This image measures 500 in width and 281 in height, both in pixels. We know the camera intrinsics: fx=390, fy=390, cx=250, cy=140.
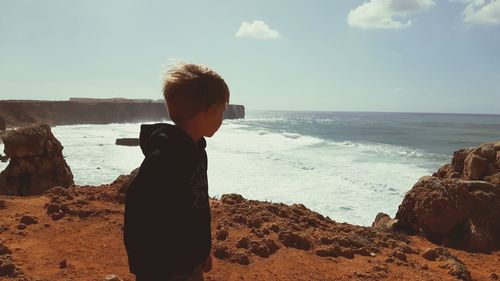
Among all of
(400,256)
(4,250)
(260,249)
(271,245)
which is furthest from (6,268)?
(400,256)

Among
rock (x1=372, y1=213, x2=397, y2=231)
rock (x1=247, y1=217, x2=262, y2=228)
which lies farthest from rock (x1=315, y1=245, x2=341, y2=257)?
rock (x1=372, y1=213, x2=397, y2=231)

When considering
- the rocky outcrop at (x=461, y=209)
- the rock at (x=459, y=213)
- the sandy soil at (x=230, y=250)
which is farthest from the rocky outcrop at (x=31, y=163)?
the rock at (x=459, y=213)

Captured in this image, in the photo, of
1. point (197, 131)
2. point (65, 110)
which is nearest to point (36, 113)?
point (65, 110)

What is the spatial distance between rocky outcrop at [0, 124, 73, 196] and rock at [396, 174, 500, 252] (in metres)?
10.1

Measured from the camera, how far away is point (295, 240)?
19.1 ft

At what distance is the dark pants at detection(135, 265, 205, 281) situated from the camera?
73.7 inches

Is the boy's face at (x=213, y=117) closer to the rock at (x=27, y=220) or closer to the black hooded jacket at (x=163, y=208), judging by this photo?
→ the black hooded jacket at (x=163, y=208)

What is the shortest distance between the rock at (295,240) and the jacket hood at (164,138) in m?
4.17

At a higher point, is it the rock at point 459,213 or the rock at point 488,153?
the rock at point 488,153

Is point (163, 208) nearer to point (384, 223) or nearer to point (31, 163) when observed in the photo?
point (384, 223)

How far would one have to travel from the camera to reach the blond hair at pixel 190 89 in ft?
6.30

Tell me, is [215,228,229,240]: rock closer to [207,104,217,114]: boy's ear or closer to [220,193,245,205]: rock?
[220,193,245,205]: rock

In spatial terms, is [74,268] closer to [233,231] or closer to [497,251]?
[233,231]

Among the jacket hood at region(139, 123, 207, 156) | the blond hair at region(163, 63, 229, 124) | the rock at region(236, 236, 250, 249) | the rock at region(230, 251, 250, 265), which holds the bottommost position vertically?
the rock at region(230, 251, 250, 265)
